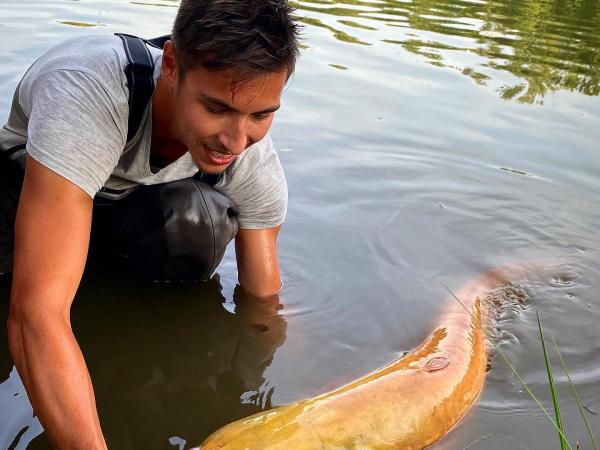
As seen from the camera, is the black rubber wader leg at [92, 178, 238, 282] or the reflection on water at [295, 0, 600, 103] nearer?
the black rubber wader leg at [92, 178, 238, 282]

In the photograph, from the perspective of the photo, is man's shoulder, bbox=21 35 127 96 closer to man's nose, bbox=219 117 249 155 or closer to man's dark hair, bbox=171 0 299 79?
man's dark hair, bbox=171 0 299 79

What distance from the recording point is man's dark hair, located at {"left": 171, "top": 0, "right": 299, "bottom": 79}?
1.98 meters

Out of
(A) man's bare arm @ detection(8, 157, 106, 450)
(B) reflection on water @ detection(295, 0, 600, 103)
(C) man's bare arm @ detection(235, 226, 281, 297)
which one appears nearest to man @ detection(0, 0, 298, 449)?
(A) man's bare arm @ detection(8, 157, 106, 450)

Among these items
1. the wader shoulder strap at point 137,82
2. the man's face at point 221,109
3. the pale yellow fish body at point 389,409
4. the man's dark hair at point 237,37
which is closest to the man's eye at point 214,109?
the man's face at point 221,109

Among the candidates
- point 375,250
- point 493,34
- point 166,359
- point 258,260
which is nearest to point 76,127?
point 166,359

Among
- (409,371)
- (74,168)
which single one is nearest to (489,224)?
(409,371)

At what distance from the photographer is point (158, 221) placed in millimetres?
2795

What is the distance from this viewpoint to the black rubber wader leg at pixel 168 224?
9.09 ft

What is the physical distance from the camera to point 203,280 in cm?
319

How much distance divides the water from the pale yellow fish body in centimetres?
12

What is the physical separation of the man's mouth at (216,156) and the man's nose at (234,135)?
0.07 meters

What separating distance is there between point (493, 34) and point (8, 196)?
25.2ft

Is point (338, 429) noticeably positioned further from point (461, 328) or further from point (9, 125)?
point (9, 125)

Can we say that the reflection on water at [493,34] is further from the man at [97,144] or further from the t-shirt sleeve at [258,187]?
the man at [97,144]
